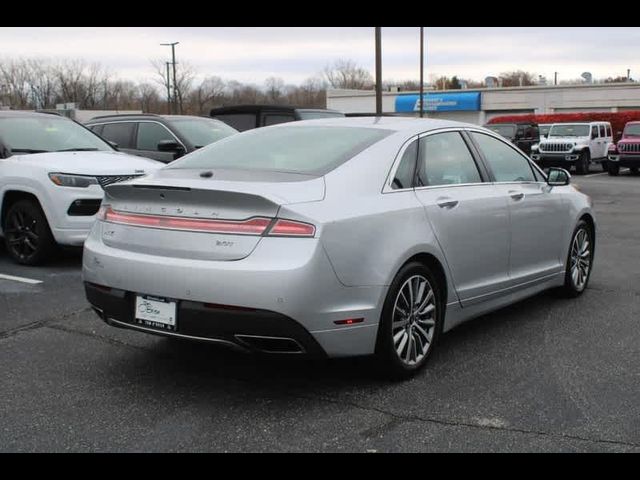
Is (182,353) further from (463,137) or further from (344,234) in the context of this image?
(463,137)

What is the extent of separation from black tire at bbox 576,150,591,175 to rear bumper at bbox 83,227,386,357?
76.0 feet

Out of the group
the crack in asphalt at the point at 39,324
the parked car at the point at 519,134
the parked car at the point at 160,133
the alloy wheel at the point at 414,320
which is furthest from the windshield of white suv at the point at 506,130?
the alloy wheel at the point at 414,320

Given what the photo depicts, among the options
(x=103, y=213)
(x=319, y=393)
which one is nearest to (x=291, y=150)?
(x=103, y=213)

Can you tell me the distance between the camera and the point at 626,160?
79.7ft

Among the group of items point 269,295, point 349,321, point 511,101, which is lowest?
point 349,321

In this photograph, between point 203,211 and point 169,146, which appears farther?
point 169,146

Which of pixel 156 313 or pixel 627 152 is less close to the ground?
pixel 156 313

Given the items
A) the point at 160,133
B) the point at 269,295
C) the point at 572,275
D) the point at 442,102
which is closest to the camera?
the point at 269,295

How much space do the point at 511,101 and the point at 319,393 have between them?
56.1 metres

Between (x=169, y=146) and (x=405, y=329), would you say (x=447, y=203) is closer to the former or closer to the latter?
(x=405, y=329)

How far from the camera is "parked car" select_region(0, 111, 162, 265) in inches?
294

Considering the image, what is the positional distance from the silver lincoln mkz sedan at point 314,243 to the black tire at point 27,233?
134 inches

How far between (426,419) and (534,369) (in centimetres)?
113
